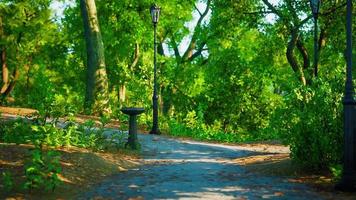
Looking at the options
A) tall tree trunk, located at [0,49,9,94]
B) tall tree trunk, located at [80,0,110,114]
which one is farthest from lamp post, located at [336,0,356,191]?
tall tree trunk, located at [0,49,9,94]

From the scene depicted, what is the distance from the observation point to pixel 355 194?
7.69 meters

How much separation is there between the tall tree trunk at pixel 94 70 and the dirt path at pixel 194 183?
9080 millimetres

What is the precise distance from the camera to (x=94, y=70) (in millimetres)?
21719

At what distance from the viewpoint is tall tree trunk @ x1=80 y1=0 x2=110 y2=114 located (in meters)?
21.5

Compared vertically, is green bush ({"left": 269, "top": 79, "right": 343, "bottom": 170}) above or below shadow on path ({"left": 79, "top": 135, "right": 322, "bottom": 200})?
above

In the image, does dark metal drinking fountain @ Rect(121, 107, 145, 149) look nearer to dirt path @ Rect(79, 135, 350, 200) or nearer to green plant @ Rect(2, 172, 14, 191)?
dirt path @ Rect(79, 135, 350, 200)

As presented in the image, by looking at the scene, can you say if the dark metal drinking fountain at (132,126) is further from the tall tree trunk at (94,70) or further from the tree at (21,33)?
the tree at (21,33)

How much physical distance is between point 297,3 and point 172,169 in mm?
13412

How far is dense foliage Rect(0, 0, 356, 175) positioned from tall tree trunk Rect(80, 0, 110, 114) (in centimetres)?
48

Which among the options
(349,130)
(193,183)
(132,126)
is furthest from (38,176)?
(132,126)

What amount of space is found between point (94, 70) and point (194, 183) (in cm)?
1391

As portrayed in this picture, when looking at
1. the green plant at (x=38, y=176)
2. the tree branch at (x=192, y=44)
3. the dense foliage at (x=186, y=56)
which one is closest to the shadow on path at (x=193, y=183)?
the green plant at (x=38, y=176)

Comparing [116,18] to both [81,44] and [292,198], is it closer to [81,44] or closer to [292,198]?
[81,44]

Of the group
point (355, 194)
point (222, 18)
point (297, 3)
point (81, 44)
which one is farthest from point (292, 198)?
point (81, 44)
